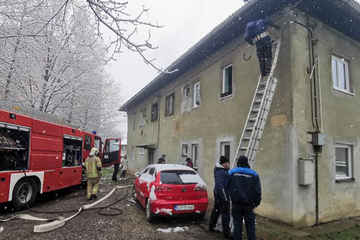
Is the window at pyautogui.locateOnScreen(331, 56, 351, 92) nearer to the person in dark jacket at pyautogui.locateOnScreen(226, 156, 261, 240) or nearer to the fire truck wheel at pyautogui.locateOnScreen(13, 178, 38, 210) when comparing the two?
the person in dark jacket at pyautogui.locateOnScreen(226, 156, 261, 240)

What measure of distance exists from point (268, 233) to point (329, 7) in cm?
635

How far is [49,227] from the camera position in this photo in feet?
17.6

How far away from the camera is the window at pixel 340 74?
25.8 ft

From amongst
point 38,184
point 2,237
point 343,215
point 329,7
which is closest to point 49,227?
point 2,237

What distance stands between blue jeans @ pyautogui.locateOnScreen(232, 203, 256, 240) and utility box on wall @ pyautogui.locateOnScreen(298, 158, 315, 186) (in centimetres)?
243

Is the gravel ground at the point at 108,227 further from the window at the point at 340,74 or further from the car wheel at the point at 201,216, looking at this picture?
the window at the point at 340,74

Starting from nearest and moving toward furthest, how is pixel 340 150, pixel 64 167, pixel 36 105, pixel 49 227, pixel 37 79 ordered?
1. pixel 49 227
2. pixel 340 150
3. pixel 64 167
4. pixel 37 79
5. pixel 36 105

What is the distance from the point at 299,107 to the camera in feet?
21.7

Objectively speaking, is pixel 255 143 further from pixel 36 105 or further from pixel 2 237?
pixel 36 105

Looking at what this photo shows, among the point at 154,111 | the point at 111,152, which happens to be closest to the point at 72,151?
the point at 111,152

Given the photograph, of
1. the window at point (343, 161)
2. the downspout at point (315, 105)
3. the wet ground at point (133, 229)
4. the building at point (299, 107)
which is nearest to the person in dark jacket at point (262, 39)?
the building at point (299, 107)

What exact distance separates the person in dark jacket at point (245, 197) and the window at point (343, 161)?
4.41m

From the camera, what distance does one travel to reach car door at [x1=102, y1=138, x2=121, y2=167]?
14727mm

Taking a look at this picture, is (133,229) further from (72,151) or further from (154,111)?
(154,111)
